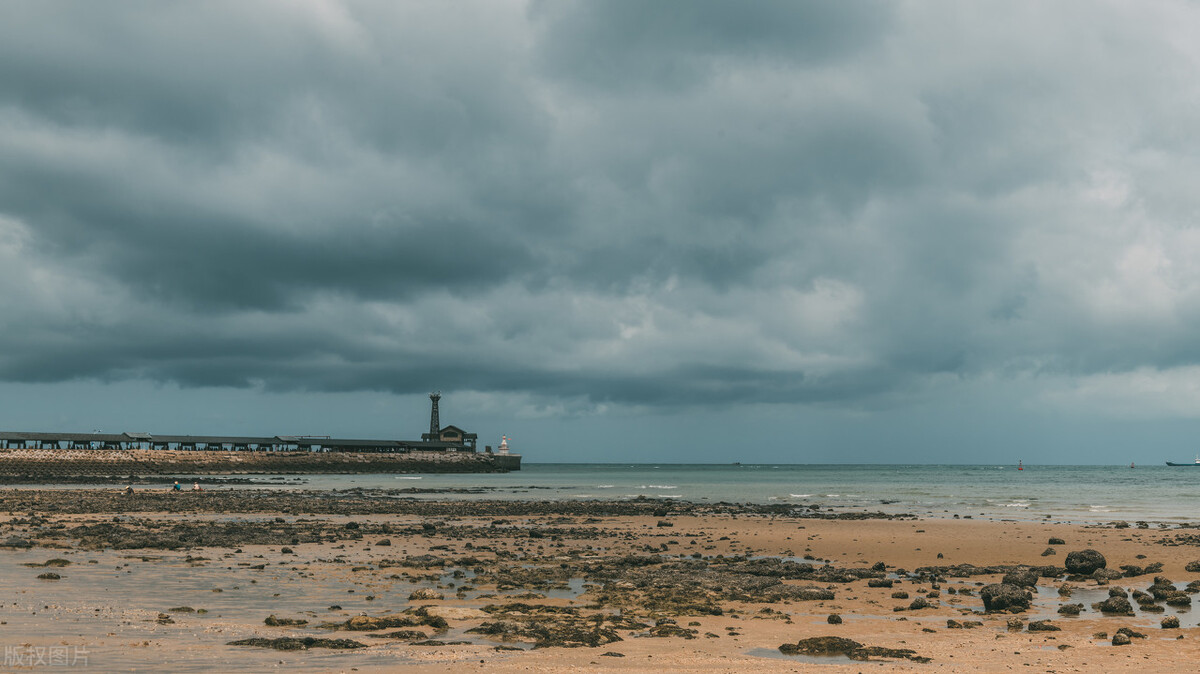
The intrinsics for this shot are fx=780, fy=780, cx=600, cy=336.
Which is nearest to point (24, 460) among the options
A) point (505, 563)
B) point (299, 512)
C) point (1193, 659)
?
point (299, 512)

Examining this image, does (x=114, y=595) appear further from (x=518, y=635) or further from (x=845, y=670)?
(x=845, y=670)

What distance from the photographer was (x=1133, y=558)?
29.0 meters

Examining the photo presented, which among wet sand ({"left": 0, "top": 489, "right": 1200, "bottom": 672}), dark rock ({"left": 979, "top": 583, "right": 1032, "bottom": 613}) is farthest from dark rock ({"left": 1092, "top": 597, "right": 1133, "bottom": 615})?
dark rock ({"left": 979, "top": 583, "right": 1032, "bottom": 613})

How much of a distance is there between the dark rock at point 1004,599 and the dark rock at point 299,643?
569 inches

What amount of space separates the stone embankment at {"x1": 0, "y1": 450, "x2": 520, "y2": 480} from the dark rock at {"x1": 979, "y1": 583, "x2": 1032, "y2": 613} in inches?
4725

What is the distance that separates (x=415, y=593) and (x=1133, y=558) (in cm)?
2630

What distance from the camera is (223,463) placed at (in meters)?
147

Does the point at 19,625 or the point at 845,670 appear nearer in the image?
the point at 845,670

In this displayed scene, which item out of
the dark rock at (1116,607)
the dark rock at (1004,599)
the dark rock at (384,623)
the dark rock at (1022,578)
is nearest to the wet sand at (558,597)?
the dark rock at (384,623)

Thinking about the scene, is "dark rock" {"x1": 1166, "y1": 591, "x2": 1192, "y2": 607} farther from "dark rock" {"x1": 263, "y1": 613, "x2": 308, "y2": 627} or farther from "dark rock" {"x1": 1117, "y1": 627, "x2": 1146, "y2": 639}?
"dark rock" {"x1": 263, "y1": 613, "x2": 308, "y2": 627}

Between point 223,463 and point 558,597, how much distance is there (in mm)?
145527

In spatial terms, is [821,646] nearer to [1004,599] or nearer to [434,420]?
[1004,599]

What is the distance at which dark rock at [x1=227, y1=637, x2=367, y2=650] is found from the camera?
13.7m

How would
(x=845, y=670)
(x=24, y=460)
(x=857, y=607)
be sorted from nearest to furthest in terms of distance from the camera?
1. (x=845, y=670)
2. (x=857, y=607)
3. (x=24, y=460)
